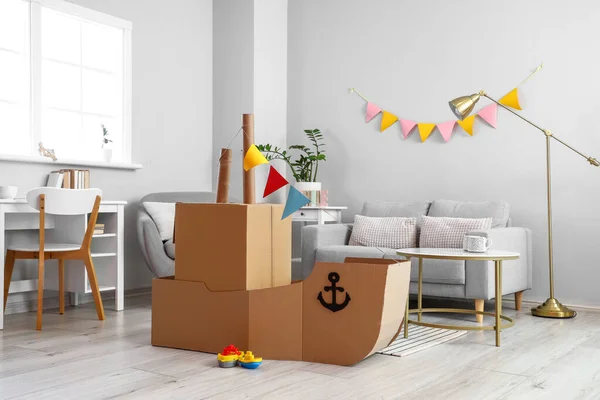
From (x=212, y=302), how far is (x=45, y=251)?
1.27 m

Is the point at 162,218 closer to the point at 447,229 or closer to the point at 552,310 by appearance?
the point at 447,229

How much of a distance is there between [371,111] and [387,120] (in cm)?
16

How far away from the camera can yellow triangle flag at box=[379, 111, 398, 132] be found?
16.4ft

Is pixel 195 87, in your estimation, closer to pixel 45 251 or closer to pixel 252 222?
pixel 45 251

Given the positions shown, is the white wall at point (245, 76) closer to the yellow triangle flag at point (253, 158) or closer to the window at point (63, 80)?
the window at point (63, 80)

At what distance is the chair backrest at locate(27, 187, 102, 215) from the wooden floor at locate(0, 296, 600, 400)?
0.65 metres

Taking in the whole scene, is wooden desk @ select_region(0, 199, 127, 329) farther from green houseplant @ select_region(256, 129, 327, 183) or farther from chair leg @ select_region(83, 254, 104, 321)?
green houseplant @ select_region(256, 129, 327, 183)

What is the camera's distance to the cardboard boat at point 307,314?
2586 mm

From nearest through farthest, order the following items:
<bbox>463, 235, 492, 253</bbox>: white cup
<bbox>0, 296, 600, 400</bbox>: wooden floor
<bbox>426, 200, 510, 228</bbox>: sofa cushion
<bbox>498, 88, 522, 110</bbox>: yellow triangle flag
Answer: <bbox>0, 296, 600, 400</bbox>: wooden floor → <bbox>463, 235, 492, 253</bbox>: white cup → <bbox>426, 200, 510, 228</bbox>: sofa cushion → <bbox>498, 88, 522, 110</bbox>: yellow triangle flag

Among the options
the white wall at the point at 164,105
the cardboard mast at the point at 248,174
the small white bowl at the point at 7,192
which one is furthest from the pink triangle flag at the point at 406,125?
the small white bowl at the point at 7,192

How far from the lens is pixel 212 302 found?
281 cm

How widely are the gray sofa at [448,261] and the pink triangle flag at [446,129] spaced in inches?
20.3

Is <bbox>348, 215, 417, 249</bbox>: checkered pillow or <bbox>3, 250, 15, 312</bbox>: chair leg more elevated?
<bbox>348, 215, 417, 249</bbox>: checkered pillow

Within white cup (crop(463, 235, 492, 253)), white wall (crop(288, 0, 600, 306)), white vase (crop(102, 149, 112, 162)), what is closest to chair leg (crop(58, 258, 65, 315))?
white vase (crop(102, 149, 112, 162))
